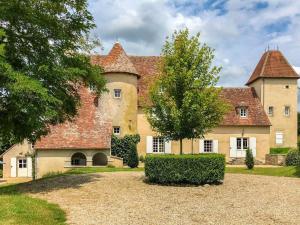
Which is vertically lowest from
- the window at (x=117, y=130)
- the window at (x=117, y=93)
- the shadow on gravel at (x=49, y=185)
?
the shadow on gravel at (x=49, y=185)

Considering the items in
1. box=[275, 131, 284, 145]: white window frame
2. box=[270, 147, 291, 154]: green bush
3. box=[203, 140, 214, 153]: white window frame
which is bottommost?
box=[270, 147, 291, 154]: green bush

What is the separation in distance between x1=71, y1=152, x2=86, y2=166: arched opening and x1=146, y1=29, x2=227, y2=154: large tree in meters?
14.6

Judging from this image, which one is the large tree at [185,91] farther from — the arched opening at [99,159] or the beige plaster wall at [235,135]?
the beige plaster wall at [235,135]

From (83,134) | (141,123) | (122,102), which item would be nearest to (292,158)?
(141,123)

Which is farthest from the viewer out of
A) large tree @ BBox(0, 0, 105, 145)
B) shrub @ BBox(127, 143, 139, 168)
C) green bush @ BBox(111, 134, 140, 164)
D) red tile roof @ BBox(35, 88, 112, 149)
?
green bush @ BBox(111, 134, 140, 164)

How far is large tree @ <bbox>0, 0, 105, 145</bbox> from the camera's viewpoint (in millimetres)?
13977

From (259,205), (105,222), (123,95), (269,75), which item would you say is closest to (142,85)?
(123,95)

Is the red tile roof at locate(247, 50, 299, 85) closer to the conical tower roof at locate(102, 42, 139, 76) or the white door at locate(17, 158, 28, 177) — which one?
the conical tower roof at locate(102, 42, 139, 76)

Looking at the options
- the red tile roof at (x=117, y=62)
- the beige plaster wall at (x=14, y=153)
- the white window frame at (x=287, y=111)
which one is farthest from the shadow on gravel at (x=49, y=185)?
the white window frame at (x=287, y=111)

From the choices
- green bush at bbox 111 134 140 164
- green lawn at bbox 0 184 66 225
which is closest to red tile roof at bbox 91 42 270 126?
green bush at bbox 111 134 140 164

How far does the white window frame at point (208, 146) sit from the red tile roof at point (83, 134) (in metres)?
9.03

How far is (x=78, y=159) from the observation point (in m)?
31.8

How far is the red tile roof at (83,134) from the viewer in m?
29.4

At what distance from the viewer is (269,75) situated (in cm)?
3931
